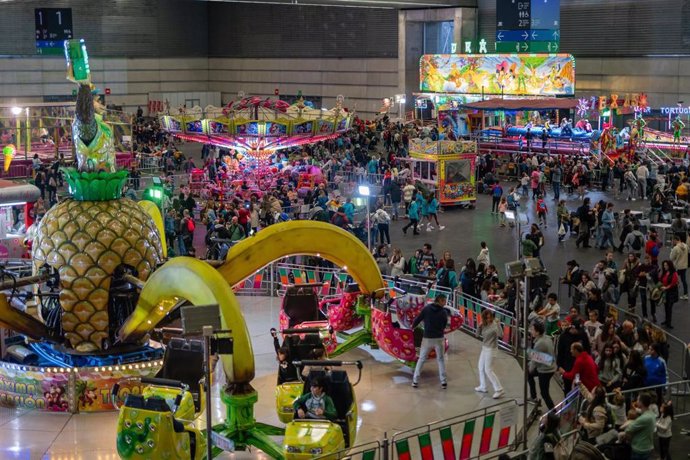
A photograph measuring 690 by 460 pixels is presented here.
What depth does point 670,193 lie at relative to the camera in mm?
30828

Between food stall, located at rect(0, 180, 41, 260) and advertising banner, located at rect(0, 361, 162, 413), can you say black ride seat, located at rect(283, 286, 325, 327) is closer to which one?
advertising banner, located at rect(0, 361, 162, 413)

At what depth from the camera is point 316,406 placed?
36.5 feet

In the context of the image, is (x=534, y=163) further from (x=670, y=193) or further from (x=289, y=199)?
(x=289, y=199)

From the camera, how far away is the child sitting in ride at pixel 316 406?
1112cm

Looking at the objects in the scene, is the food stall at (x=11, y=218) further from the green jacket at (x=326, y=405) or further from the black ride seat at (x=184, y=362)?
the green jacket at (x=326, y=405)

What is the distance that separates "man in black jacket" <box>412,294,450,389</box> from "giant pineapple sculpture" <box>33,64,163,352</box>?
3.74 m

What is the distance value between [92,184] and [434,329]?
4988 mm

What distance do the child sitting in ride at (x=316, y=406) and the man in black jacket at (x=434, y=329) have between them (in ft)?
10.8

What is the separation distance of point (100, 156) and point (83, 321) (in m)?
2.26

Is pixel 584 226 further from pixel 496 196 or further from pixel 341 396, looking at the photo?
pixel 341 396

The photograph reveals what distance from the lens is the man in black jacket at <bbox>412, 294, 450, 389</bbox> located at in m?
14.1

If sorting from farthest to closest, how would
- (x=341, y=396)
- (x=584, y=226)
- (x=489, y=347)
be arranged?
(x=584, y=226) < (x=489, y=347) < (x=341, y=396)

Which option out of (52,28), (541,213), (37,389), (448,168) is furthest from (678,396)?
(52,28)

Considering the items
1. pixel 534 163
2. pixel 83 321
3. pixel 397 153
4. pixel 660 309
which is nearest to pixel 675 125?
pixel 534 163
